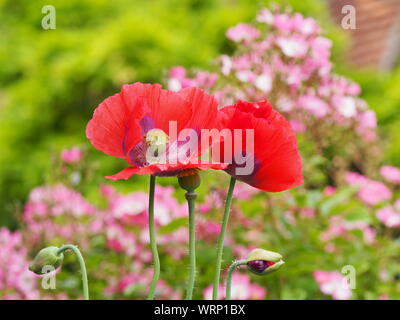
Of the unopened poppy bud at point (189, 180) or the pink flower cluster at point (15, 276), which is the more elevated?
the pink flower cluster at point (15, 276)

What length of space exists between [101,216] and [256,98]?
0.40 meters

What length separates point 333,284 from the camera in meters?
1.12

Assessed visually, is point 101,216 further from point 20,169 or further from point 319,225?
point 20,169

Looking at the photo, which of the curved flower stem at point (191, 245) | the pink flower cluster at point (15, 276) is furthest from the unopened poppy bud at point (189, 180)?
the pink flower cluster at point (15, 276)

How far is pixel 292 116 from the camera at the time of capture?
1.26 metres

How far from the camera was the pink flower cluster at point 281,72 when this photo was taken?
1.15 m

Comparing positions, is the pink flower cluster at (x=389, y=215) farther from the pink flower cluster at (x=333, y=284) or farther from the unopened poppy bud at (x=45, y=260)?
the unopened poppy bud at (x=45, y=260)

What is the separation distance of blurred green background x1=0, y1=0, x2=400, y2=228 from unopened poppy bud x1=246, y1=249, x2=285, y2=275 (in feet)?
6.22

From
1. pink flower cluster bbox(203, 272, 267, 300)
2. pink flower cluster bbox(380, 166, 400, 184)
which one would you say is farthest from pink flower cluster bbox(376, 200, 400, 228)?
pink flower cluster bbox(203, 272, 267, 300)

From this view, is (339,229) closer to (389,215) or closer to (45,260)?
(389,215)

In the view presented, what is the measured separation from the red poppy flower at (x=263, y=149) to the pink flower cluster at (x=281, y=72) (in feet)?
2.25

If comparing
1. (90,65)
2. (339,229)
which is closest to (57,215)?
(339,229)

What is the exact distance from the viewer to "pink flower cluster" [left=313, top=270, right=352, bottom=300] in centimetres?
110

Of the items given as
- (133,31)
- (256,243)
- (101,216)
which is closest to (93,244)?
(101,216)
